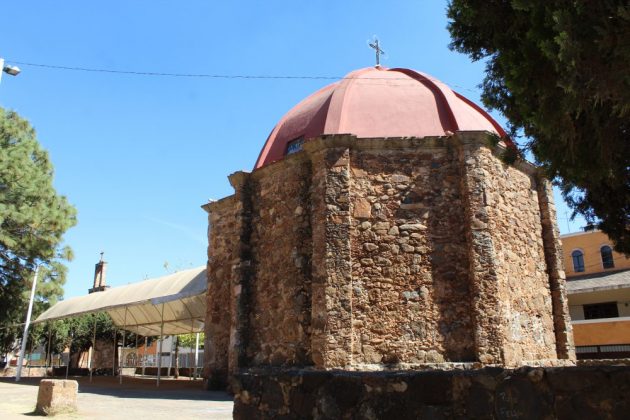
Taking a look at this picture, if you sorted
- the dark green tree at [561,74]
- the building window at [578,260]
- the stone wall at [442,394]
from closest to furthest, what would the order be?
1. the stone wall at [442,394]
2. the dark green tree at [561,74]
3. the building window at [578,260]

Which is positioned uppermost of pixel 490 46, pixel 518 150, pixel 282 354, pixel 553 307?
pixel 490 46

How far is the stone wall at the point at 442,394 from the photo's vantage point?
2789 millimetres

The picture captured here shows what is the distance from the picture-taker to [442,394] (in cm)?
344

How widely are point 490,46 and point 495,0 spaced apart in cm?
59

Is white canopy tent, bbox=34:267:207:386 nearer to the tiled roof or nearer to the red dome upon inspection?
the red dome

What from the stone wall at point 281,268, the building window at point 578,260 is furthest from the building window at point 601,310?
the stone wall at point 281,268

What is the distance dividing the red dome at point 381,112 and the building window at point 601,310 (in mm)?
13920

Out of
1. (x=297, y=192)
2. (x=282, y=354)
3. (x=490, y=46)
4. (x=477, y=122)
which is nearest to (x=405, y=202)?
(x=297, y=192)

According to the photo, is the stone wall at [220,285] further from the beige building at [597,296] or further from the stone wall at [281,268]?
the beige building at [597,296]

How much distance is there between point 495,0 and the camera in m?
4.63

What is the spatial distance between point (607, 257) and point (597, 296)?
7.79ft

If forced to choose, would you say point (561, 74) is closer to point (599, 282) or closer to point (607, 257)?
point (599, 282)

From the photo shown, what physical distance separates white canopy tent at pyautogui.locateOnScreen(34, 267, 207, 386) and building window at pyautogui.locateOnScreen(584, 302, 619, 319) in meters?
16.9

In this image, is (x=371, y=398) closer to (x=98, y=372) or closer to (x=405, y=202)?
(x=405, y=202)
